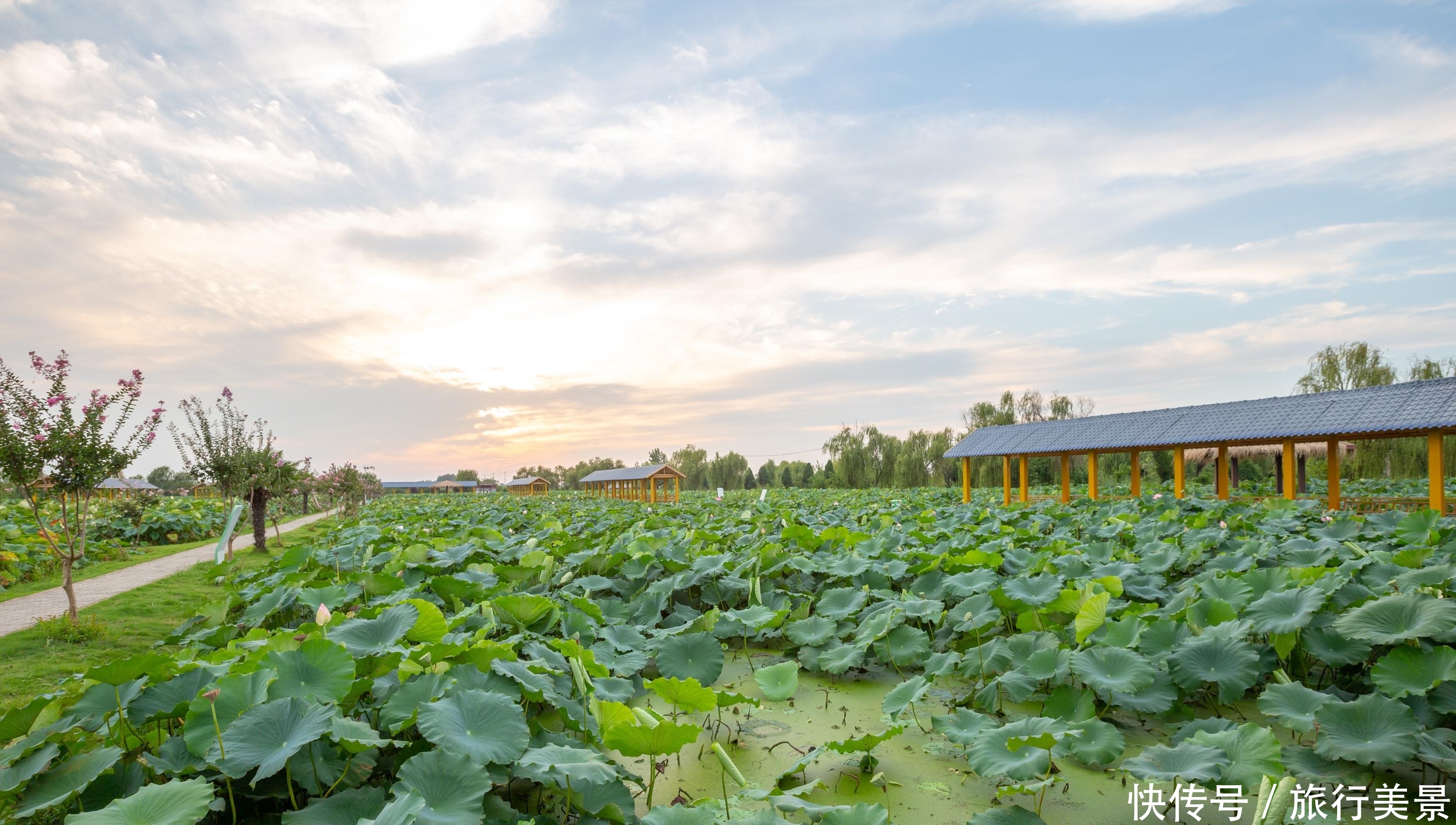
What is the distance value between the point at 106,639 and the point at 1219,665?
27.1 ft

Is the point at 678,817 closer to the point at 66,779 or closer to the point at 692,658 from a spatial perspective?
the point at 692,658

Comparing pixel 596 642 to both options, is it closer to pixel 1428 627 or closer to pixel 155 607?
pixel 1428 627

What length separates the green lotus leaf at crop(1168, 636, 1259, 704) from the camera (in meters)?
2.48

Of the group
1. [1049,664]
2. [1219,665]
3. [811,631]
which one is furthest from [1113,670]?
[811,631]

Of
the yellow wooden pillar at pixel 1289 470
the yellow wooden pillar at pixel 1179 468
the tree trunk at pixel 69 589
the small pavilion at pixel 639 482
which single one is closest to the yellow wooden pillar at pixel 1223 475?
the yellow wooden pillar at pixel 1179 468

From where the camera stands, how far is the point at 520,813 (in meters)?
1.83

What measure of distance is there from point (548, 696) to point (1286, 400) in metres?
15.1

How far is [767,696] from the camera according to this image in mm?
2555

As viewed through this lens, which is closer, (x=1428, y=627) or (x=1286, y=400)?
(x=1428, y=627)

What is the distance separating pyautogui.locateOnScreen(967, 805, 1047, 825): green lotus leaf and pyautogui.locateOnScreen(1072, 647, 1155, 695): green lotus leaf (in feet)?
2.52

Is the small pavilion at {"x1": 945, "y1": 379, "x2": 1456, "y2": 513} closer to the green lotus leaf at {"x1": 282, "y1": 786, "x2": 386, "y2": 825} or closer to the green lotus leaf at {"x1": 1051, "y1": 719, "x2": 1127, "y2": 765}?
the green lotus leaf at {"x1": 1051, "y1": 719, "x2": 1127, "y2": 765}

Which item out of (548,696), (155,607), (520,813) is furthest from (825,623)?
(155,607)

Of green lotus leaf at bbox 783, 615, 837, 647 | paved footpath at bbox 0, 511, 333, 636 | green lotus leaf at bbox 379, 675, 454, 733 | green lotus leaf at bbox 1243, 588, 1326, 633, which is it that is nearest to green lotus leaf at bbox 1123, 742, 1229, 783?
green lotus leaf at bbox 1243, 588, 1326, 633

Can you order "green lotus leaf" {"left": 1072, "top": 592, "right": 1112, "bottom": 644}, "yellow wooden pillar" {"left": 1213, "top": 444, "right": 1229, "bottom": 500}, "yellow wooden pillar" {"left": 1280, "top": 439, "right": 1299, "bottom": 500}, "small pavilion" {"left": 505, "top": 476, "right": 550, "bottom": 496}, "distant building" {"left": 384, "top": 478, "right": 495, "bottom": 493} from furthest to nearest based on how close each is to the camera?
"distant building" {"left": 384, "top": 478, "right": 495, "bottom": 493}, "small pavilion" {"left": 505, "top": 476, "right": 550, "bottom": 496}, "yellow wooden pillar" {"left": 1213, "top": 444, "right": 1229, "bottom": 500}, "yellow wooden pillar" {"left": 1280, "top": 439, "right": 1299, "bottom": 500}, "green lotus leaf" {"left": 1072, "top": 592, "right": 1112, "bottom": 644}
